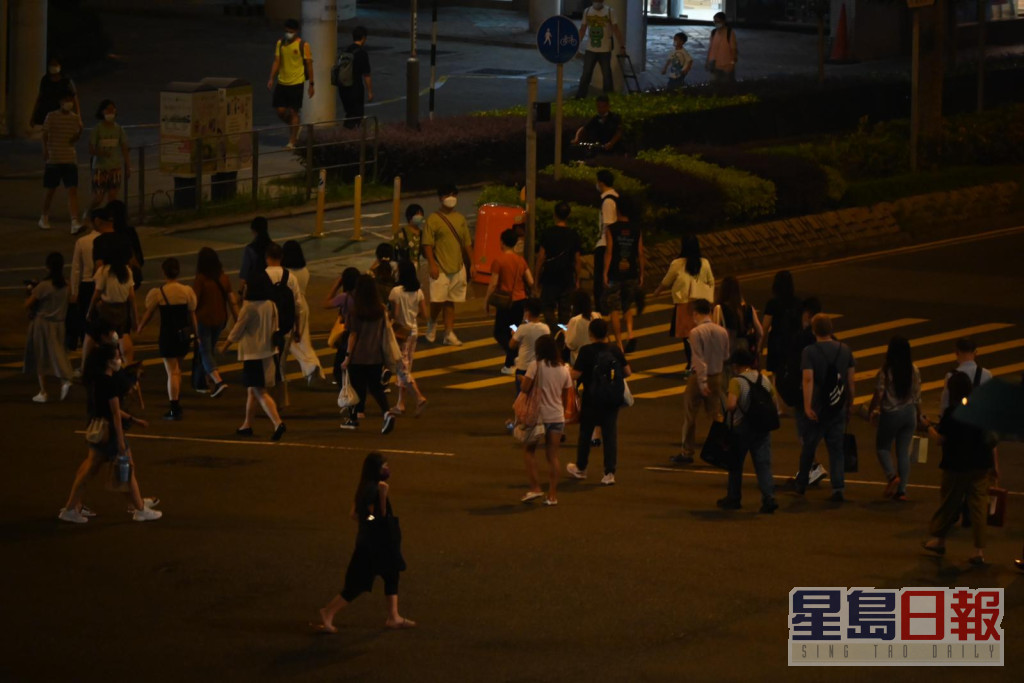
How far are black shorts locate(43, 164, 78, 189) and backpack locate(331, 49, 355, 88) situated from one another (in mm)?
7226

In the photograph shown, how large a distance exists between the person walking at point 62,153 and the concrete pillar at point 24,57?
267 inches

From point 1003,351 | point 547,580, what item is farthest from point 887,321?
point 547,580

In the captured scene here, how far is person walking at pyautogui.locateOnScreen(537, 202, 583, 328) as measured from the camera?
19.1 m

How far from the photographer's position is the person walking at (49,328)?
1722 cm

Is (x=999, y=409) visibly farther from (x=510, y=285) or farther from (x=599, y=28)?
(x=599, y=28)

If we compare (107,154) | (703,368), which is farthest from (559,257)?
(107,154)

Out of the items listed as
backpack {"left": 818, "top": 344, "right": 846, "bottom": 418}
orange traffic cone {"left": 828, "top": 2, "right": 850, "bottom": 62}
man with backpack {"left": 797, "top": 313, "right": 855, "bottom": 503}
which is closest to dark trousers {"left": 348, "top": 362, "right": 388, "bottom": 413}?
man with backpack {"left": 797, "top": 313, "right": 855, "bottom": 503}

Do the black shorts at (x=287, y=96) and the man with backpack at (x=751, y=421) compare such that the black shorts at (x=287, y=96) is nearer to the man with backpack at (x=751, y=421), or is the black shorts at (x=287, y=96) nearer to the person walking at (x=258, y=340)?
the person walking at (x=258, y=340)

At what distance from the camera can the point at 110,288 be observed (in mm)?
17078

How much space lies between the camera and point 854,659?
1077 cm

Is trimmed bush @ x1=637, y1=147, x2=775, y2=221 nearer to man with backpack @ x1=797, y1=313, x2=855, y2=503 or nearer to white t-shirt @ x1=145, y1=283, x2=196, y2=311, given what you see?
white t-shirt @ x1=145, y1=283, x2=196, y2=311

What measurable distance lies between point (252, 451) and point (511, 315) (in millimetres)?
3769

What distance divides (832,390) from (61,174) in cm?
1312

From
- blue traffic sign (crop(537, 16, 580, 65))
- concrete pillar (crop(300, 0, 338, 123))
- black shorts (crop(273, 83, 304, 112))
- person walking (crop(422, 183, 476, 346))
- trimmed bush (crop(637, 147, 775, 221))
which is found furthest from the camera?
concrete pillar (crop(300, 0, 338, 123))
